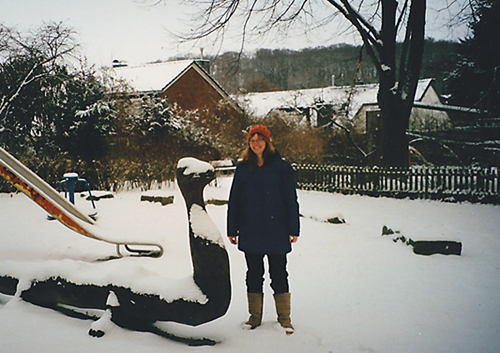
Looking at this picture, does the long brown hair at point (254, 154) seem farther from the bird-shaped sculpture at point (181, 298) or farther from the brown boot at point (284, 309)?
the brown boot at point (284, 309)

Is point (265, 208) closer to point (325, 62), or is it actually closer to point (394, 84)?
point (394, 84)

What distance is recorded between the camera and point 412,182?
11195 millimetres

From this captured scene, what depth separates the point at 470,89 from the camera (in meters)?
17.0

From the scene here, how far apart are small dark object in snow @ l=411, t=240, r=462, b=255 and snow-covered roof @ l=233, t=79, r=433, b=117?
1501 centimetres

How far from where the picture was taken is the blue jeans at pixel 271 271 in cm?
290

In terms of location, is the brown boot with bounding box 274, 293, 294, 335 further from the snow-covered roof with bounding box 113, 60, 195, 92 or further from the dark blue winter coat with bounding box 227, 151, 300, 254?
the snow-covered roof with bounding box 113, 60, 195, 92

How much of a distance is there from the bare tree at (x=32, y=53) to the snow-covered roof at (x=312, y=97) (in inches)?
432

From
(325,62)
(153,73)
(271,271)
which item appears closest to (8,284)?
(271,271)

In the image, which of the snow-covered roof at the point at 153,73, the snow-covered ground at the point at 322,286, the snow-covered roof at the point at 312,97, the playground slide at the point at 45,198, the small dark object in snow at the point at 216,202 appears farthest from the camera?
the snow-covered roof at the point at 153,73

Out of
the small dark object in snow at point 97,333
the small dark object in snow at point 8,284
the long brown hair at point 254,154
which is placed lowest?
the small dark object in snow at point 97,333

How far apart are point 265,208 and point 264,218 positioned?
80mm

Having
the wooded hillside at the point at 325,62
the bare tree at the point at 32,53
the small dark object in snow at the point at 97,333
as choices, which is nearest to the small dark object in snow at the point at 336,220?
the small dark object in snow at the point at 97,333

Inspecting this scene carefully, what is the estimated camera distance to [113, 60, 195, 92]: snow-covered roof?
23328 mm

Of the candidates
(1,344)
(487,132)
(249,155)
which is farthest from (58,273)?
(487,132)
